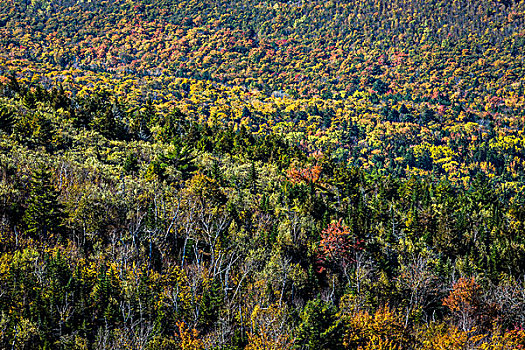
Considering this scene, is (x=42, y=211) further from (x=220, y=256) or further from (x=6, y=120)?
(x=6, y=120)

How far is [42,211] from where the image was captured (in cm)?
4991

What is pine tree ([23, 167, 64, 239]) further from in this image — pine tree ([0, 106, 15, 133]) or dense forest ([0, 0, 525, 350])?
pine tree ([0, 106, 15, 133])

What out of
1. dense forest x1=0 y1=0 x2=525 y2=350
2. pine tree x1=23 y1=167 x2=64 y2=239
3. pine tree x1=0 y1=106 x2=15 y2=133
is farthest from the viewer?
pine tree x1=0 y1=106 x2=15 y2=133

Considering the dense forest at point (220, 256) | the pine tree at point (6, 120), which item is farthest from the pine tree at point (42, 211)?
the pine tree at point (6, 120)

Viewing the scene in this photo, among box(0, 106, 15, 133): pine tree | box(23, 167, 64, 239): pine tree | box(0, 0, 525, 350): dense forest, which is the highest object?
box(0, 106, 15, 133): pine tree

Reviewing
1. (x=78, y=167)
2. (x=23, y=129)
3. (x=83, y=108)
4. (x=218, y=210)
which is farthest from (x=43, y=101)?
(x=218, y=210)

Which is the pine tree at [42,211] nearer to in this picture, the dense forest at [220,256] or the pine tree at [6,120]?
the dense forest at [220,256]

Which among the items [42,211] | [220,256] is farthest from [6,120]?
[220,256]

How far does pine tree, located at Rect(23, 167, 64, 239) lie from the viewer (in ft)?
163

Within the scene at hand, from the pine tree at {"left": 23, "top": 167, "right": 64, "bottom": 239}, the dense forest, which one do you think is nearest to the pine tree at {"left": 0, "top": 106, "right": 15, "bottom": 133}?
the dense forest

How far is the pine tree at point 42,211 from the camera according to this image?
4978 cm

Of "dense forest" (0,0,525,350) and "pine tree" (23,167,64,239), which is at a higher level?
"pine tree" (23,167,64,239)

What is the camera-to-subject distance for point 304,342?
144 ft

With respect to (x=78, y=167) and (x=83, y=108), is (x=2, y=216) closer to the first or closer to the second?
(x=78, y=167)
